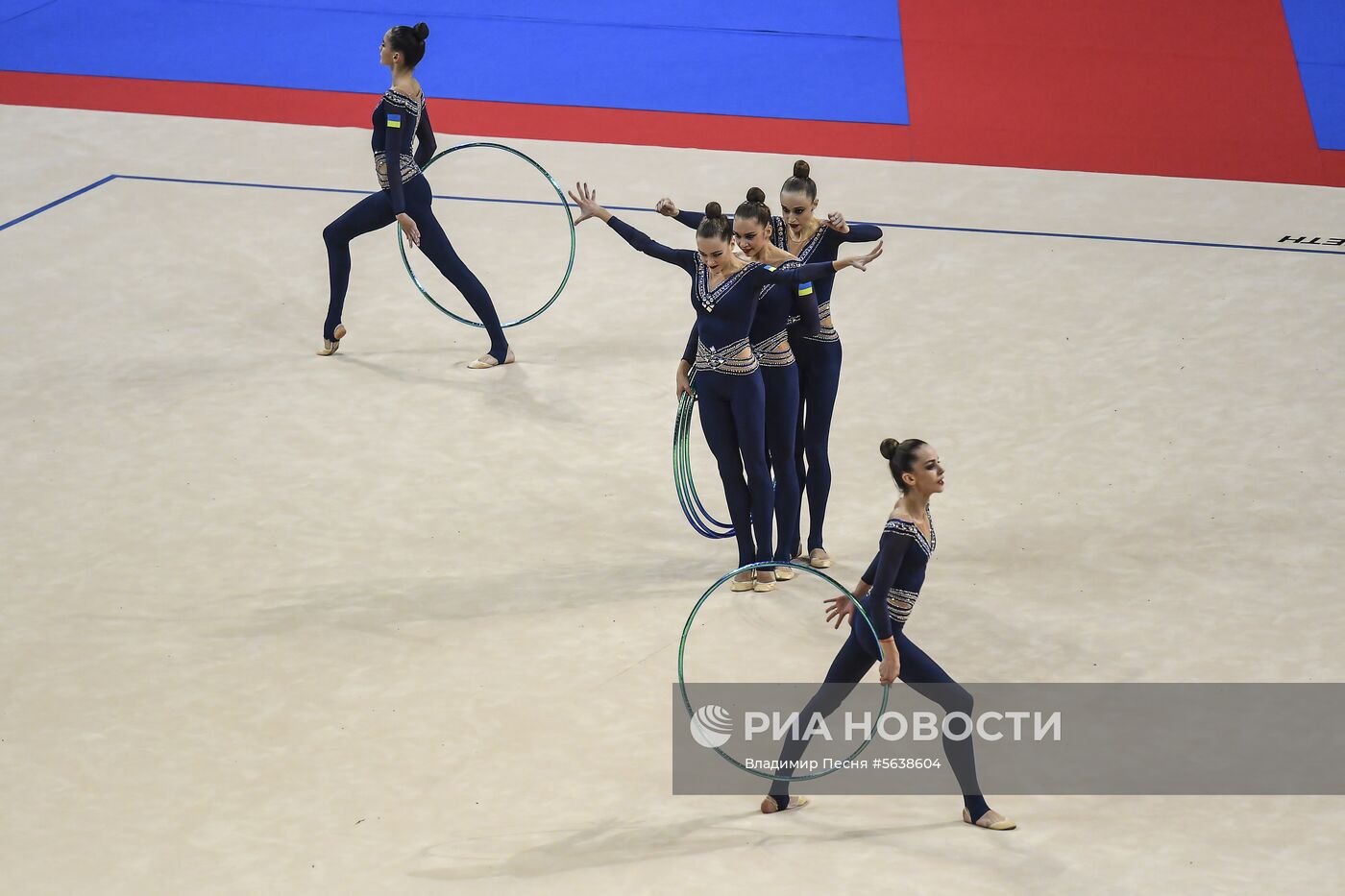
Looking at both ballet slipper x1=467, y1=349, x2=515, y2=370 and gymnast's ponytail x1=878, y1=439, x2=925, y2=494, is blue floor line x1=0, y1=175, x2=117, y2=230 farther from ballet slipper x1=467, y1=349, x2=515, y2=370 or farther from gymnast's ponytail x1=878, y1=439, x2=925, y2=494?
gymnast's ponytail x1=878, y1=439, x2=925, y2=494

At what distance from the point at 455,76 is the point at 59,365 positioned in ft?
16.6

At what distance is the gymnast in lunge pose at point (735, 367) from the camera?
5672 millimetres

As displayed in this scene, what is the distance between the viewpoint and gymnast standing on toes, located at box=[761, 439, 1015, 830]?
173 inches

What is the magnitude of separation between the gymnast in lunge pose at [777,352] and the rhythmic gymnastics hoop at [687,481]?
15 cm

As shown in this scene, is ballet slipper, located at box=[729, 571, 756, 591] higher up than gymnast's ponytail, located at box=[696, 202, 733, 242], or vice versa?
gymnast's ponytail, located at box=[696, 202, 733, 242]

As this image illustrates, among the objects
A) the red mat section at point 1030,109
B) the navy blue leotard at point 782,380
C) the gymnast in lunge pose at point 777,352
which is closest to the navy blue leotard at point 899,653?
the gymnast in lunge pose at point 777,352

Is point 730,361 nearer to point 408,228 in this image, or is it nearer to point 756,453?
point 756,453

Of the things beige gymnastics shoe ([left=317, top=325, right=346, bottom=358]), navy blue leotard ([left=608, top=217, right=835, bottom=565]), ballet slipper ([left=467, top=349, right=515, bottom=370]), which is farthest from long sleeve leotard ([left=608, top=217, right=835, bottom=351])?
beige gymnastics shoe ([left=317, top=325, right=346, bottom=358])

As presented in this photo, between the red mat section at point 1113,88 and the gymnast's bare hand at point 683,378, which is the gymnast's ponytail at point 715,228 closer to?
the gymnast's bare hand at point 683,378

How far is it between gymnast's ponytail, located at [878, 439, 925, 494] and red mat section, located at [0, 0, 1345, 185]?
6766mm

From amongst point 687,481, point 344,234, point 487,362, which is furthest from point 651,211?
point 687,481

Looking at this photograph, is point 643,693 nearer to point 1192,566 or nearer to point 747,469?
point 747,469

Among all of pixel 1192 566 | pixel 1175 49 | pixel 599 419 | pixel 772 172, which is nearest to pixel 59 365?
pixel 599 419

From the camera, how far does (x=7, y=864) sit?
172 inches
